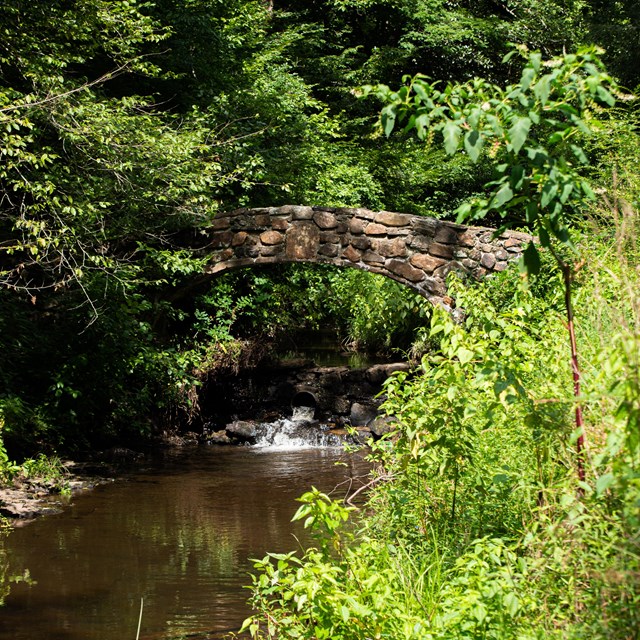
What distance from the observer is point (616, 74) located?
51.4ft

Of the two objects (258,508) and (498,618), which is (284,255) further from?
(498,618)

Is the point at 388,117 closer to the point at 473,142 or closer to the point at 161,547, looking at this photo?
the point at 473,142

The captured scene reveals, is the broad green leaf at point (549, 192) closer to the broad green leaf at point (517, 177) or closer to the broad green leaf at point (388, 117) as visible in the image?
the broad green leaf at point (517, 177)

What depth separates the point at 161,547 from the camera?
21.5ft

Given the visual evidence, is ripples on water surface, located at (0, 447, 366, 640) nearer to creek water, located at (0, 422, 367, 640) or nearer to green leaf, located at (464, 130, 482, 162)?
creek water, located at (0, 422, 367, 640)

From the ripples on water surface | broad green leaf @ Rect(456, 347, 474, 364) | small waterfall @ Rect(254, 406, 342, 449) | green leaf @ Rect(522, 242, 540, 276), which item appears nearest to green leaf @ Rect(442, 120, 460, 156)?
green leaf @ Rect(522, 242, 540, 276)

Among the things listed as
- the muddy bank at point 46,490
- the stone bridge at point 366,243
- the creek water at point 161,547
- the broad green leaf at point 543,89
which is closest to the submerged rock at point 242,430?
the creek water at point 161,547

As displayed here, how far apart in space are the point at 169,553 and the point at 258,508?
1409 mm

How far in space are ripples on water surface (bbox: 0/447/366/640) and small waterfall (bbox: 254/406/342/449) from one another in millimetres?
983

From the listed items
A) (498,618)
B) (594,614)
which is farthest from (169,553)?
(594,614)

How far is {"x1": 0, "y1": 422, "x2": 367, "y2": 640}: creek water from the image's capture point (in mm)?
4992

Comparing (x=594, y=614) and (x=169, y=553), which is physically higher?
(x=594, y=614)

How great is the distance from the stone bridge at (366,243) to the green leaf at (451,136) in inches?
264

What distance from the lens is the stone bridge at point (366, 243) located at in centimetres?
970
